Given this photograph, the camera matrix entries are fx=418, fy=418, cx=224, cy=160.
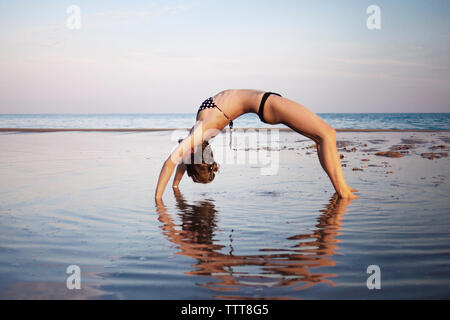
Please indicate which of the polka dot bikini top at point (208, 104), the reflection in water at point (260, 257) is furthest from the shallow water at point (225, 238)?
the polka dot bikini top at point (208, 104)

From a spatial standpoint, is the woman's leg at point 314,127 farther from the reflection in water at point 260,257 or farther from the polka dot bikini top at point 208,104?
the reflection in water at point 260,257

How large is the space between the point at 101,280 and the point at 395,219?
3.04 m

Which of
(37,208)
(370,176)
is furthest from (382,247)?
(370,176)

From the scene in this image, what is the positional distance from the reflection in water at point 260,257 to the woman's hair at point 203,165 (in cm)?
160

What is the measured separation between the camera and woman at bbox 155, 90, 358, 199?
18.1ft

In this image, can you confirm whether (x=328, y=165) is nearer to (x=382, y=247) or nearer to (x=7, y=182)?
(x=382, y=247)

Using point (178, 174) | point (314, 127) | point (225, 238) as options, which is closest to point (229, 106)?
point (314, 127)

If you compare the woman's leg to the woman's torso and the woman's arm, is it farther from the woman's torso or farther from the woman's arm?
the woman's arm

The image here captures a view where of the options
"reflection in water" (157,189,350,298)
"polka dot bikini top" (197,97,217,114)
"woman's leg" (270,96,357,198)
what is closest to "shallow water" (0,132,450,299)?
"reflection in water" (157,189,350,298)

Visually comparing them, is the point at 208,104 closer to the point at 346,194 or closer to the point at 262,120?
the point at 262,120

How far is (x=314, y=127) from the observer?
562cm

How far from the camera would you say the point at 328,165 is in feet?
18.8

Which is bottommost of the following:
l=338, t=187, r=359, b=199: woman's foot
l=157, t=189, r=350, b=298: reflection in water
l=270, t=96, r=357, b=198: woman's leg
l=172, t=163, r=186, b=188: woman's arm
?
l=157, t=189, r=350, b=298: reflection in water

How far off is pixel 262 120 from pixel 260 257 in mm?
2733
